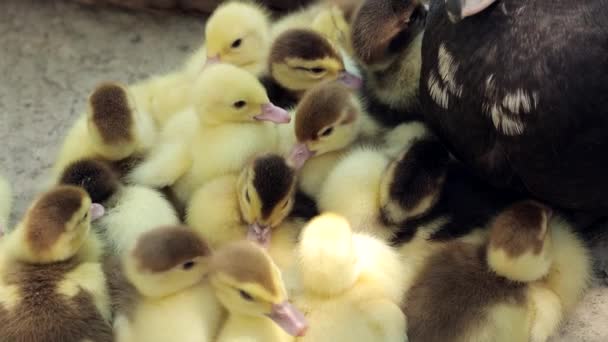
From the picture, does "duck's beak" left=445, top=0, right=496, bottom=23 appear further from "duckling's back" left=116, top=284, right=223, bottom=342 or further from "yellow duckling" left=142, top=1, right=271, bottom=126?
"duckling's back" left=116, top=284, right=223, bottom=342

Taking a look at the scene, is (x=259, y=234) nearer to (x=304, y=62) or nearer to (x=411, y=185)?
(x=411, y=185)

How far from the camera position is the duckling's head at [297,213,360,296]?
1.76 m

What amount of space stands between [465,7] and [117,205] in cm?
80

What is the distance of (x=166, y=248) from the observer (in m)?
1.75

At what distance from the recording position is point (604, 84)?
1784 millimetres

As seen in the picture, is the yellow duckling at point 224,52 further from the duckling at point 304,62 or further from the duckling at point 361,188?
the duckling at point 361,188

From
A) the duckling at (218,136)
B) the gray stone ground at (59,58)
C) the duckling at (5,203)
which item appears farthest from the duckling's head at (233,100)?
the gray stone ground at (59,58)

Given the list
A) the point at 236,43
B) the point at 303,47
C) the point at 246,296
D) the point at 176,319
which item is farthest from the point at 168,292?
the point at 236,43

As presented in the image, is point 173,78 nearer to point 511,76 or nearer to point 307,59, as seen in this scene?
point 307,59

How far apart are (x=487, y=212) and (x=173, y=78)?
0.85 m

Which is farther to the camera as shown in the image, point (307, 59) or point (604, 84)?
point (307, 59)

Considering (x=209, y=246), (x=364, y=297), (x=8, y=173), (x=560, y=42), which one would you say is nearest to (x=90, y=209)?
(x=209, y=246)

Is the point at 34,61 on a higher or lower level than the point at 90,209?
lower

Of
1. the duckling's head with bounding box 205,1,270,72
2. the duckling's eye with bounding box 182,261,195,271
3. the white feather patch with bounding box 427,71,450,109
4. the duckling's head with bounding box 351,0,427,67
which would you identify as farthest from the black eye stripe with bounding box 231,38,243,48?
the duckling's eye with bounding box 182,261,195,271
